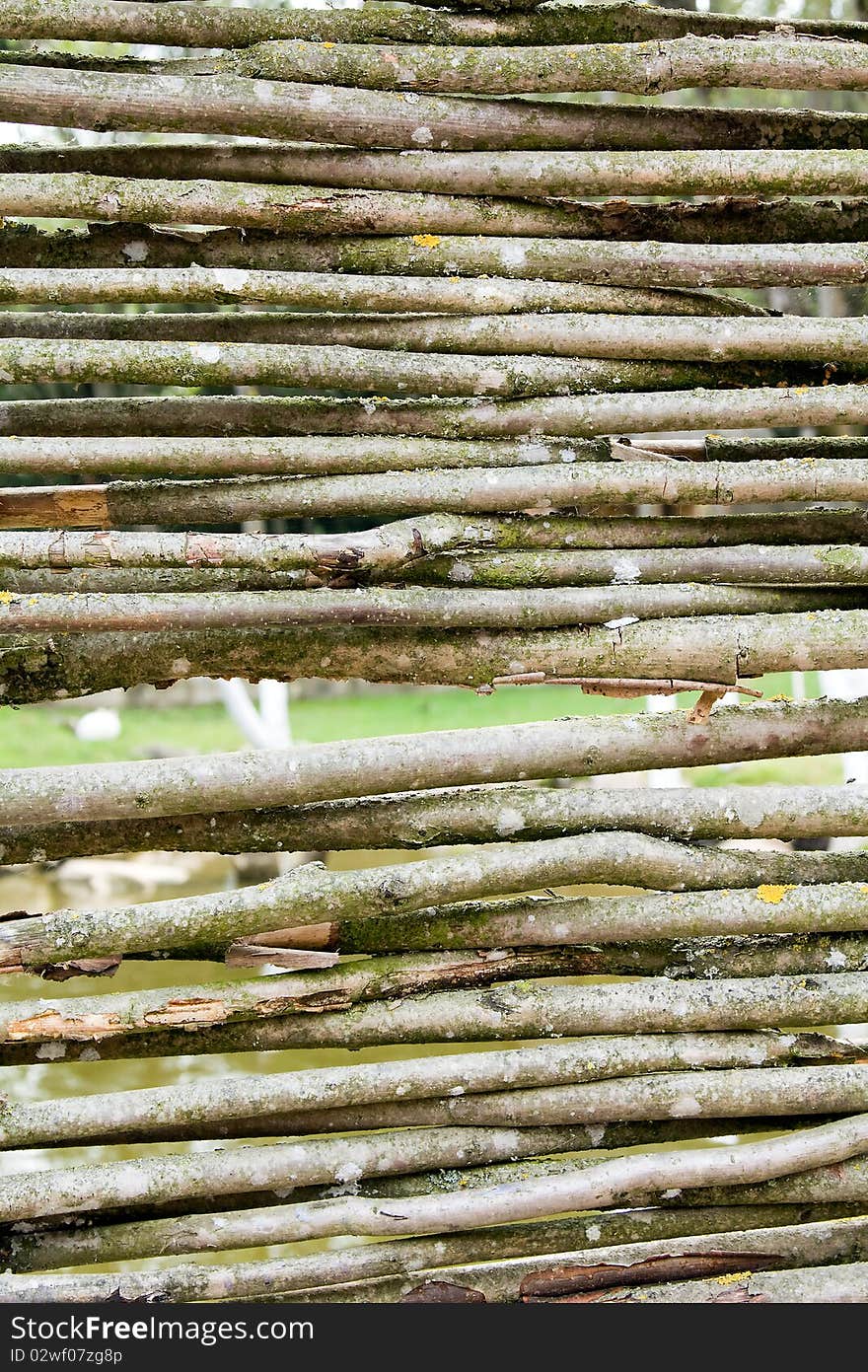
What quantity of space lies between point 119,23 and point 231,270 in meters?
0.49

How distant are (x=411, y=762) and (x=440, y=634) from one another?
0.79 feet

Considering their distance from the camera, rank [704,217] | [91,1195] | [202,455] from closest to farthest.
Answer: [91,1195], [202,455], [704,217]

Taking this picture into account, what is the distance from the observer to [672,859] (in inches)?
78.1

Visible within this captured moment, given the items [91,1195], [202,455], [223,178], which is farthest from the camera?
[223,178]

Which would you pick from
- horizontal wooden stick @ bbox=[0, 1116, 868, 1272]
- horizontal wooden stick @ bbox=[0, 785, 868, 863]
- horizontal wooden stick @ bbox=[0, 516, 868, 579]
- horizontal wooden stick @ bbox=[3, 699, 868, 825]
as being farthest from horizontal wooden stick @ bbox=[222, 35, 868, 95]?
horizontal wooden stick @ bbox=[0, 1116, 868, 1272]

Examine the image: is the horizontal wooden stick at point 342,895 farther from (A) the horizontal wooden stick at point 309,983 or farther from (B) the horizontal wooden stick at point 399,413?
(B) the horizontal wooden stick at point 399,413

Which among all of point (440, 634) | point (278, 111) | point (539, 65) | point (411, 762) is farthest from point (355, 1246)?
point (539, 65)

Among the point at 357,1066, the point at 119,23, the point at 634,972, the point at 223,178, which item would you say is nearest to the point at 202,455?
the point at 223,178

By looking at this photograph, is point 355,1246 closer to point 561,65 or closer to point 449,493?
point 449,493

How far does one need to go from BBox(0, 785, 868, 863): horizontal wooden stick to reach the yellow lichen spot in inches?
3.8

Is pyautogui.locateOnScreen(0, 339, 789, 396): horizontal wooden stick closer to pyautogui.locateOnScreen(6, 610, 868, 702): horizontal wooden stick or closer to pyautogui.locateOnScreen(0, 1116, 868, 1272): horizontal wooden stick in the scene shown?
pyautogui.locateOnScreen(6, 610, 868, 702): horizontal wooden stick

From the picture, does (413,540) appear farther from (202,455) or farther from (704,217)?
(704,217)

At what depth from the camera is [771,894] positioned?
78.1 inches

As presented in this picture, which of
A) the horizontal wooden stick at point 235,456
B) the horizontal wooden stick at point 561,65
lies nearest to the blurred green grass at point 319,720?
the horizontal wooden stick at point 561,65
